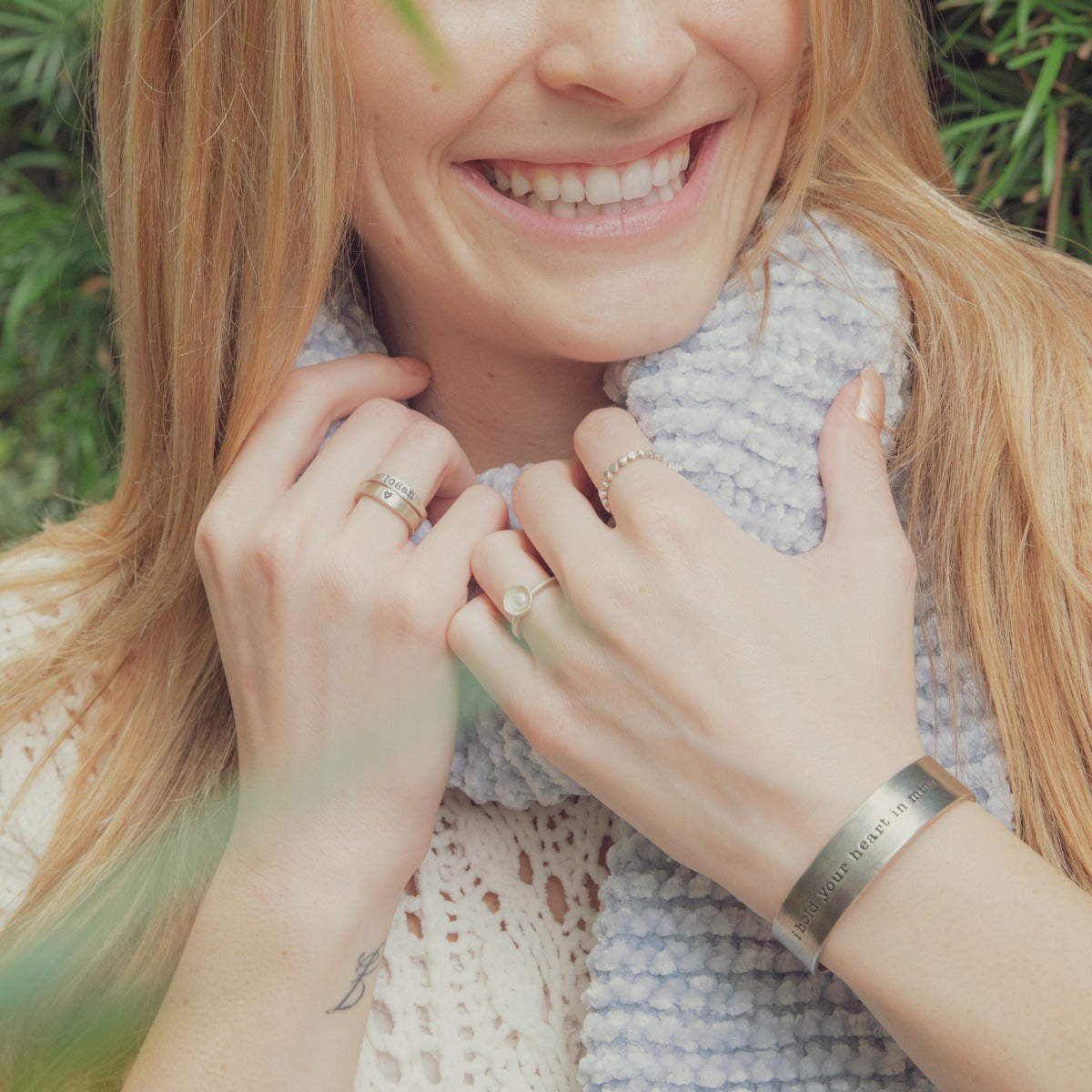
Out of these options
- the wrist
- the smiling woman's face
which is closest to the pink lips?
the smiling woman's face

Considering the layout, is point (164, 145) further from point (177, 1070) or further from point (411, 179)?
point (177, 1070)

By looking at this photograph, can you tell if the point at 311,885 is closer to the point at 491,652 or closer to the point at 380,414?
the point at 491,652

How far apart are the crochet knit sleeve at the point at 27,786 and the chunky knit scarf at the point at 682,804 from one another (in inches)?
21.4

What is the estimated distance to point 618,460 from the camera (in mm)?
1164

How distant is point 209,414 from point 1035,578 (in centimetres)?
93

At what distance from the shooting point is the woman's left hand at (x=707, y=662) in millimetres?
980

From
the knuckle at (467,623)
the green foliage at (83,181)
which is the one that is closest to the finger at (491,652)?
the knuckle at (467,623)

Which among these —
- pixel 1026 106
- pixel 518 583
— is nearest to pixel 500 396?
pixel 518 583

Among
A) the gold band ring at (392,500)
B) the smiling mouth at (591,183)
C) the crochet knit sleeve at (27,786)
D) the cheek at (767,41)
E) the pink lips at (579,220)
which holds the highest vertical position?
the cheek at (767,41)

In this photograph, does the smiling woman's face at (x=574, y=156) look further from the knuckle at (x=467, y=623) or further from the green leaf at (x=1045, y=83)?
the green leaf at (x=1045, y=83)

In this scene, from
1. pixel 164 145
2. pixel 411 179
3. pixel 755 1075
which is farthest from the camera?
pixel 164 145

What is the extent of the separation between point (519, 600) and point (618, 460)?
0.57 feet

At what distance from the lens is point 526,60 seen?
111cm

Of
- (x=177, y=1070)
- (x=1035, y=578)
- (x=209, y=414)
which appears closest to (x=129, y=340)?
(x=209, y=414)
